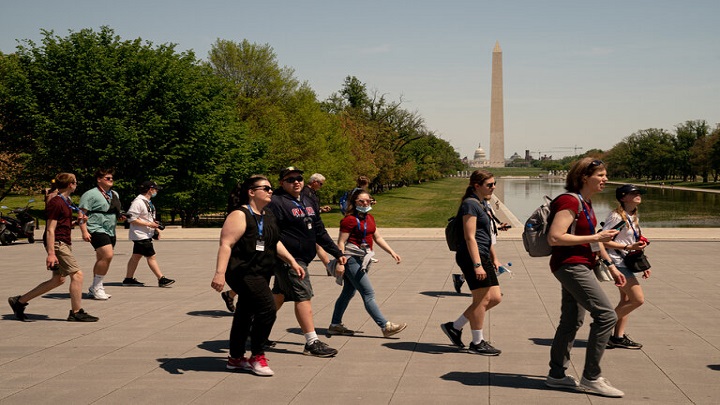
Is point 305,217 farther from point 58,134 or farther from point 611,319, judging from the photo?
point 58,134

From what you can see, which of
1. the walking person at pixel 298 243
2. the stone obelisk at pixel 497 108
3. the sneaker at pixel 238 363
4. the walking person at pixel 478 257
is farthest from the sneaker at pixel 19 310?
the stone obelisk at pixel 497 108

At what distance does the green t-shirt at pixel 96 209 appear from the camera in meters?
10.2

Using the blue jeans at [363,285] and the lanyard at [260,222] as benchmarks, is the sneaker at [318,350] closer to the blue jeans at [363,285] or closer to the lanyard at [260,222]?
the blue jeans at [363,285]

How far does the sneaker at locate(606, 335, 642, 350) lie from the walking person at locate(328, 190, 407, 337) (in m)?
2.20

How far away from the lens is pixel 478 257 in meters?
6.71

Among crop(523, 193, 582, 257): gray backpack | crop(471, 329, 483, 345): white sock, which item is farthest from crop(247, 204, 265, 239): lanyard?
crop(471, 329, 483, 345): white sock

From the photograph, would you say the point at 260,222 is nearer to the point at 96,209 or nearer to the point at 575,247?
the point at 575,247

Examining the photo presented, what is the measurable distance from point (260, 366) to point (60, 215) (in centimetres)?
424

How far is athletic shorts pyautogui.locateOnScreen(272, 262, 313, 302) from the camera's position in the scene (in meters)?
6.86

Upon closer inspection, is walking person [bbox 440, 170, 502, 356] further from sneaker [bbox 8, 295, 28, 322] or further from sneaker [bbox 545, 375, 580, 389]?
sneaker [bbox 8, 295, 28, 322]

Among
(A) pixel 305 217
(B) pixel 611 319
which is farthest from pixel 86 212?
(B) pixel 611 319

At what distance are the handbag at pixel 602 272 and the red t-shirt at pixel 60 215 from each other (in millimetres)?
6478

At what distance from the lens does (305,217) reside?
23.7 feet

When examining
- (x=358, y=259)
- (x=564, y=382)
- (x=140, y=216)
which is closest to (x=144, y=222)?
(x=140, y=216)
